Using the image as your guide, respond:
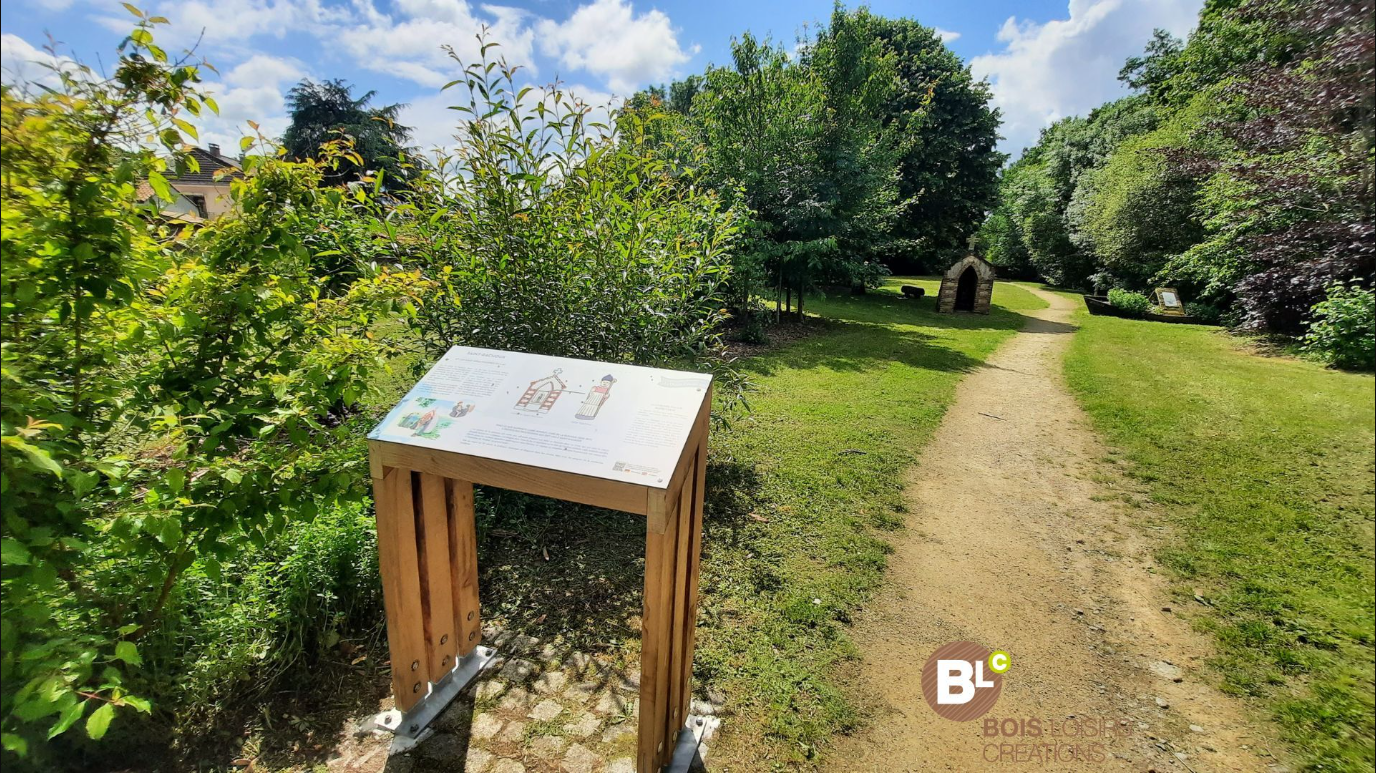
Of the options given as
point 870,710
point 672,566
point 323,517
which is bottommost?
point 870,710

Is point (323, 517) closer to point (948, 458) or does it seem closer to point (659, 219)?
point (659, 219)

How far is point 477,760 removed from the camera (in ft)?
7.52

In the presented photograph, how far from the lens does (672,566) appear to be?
1992mm

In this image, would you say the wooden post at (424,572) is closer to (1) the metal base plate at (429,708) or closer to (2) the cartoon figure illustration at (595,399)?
(1) the metal base plate at (429,708)

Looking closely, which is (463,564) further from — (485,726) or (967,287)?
(967,287)

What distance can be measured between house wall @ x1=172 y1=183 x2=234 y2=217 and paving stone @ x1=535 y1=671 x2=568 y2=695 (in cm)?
249

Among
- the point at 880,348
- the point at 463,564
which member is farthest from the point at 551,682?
the point at 880,348

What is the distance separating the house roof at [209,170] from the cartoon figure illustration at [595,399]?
1.53m

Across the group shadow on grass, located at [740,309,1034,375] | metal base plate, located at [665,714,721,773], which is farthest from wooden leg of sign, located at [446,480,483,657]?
shadow on grass, located at [740,309,1034,375]

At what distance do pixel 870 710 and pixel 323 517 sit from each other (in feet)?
10.1

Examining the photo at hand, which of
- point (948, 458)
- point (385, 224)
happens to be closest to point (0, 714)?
point (385, 224)

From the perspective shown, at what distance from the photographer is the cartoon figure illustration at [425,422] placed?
6.95ft

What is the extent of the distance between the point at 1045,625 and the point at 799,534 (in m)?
1.61

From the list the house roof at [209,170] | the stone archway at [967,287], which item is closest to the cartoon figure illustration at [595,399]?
the house roof at [209,170]
